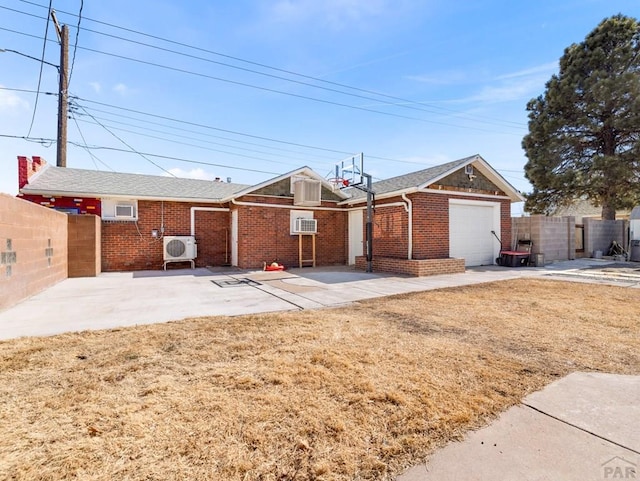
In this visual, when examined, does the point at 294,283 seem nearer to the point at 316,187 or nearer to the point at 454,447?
the point at 316,187

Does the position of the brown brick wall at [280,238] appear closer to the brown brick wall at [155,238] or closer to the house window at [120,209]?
the brown brick wall at [155,238]

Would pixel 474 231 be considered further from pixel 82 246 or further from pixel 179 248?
pixel 82 246

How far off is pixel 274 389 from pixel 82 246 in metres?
10.4

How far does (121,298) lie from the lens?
6.52 metres

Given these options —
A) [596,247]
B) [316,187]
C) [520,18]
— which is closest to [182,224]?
[316,187]

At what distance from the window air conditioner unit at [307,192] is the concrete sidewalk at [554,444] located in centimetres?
1049

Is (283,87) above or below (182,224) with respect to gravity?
above

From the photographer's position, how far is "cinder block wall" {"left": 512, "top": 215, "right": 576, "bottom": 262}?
43.7ft

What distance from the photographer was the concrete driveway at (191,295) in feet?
15.9

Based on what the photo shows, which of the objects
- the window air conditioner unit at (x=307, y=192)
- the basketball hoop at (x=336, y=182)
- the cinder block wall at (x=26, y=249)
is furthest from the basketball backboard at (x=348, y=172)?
the cinder block wall at (x=26, y=249)

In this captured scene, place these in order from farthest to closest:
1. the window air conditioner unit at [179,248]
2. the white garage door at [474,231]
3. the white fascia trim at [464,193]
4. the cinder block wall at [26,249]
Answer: the white garage door at [474,231] < the window air conditioner unit at [179,248] < the white fascia trim at [464,193] < the cinder block wall at [26,249]

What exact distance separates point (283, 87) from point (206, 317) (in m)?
12.9

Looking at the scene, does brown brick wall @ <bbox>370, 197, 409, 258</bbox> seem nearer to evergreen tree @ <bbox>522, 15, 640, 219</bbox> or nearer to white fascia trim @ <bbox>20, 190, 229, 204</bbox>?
white fascia trim @ <bbox>20, 190, 229, 204</bbox>

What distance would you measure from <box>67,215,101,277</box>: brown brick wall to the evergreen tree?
983 inches
